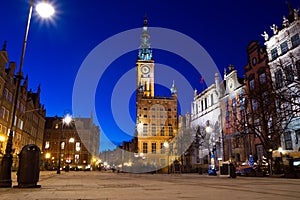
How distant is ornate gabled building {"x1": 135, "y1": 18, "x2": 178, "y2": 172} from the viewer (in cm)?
7762

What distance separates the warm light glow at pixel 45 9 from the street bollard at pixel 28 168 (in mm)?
5774

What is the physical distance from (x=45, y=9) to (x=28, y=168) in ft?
22.1

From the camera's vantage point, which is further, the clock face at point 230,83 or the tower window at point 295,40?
the clock face at point 230,83

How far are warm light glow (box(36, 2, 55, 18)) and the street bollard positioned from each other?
5.77 metres

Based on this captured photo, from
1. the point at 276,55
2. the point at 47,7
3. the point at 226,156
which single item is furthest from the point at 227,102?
the point at 47,7

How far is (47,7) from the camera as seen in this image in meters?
11.5

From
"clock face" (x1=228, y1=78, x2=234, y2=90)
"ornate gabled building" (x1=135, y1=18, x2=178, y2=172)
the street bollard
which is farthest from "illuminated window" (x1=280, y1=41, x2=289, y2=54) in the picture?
"ornate gabled building" (x1=135, y1=18, x2=178, y2=172)

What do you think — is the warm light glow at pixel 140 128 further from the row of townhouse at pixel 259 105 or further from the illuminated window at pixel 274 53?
the illuminated window at pixel 274 53

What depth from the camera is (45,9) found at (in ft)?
37.9

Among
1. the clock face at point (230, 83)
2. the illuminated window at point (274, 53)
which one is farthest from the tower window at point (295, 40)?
the clock face at point (230, 83)

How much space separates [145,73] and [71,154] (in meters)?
36.3

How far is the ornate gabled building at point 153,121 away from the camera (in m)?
77.6

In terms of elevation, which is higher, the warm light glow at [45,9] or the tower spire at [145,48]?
the tower spire at [145,48]

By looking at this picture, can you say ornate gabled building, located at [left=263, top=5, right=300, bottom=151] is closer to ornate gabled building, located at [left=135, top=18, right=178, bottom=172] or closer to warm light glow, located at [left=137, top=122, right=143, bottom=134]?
ornate gabled building, located at [left=135, top=18, right=178, bottom=172]
